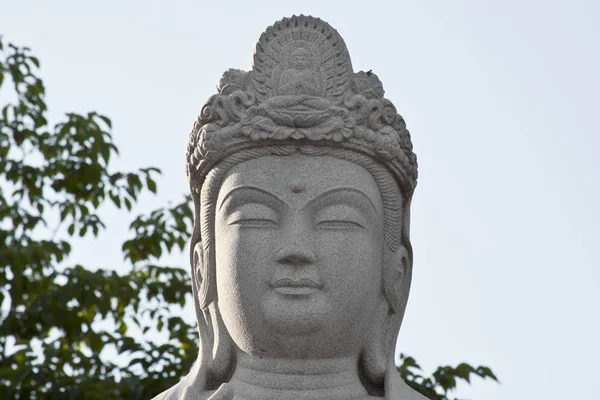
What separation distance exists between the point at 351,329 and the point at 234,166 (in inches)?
43.9

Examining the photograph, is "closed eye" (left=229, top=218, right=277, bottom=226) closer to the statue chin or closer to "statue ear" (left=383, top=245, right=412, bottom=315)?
the statue chin

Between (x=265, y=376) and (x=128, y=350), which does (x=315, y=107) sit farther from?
(x=128, y=350)

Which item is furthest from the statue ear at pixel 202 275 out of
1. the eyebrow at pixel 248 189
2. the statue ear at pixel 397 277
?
the statue ear at pixel 397 277

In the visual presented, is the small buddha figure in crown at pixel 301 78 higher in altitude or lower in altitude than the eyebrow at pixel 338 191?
higher

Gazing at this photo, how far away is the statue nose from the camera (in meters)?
7.38

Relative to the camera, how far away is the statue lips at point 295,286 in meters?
7.38

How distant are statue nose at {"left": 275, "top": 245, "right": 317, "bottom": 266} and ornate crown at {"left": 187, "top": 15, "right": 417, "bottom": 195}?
62 centimetres

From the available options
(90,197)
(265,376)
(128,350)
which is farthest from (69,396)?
(265,376)

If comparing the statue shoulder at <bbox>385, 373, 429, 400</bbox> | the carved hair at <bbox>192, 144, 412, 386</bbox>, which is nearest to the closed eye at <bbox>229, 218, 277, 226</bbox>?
the carved hair at <bbox>192, 144, 412, 386</bbox>

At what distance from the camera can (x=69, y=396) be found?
35.6 feet

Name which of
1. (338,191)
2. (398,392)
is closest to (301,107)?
(338,191)

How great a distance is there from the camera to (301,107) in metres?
7.63

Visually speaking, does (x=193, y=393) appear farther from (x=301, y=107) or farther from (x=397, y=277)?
(x=301, y=107)

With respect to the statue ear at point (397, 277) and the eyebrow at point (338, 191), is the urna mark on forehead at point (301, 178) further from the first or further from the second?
the statue ear at point (397, 277)
